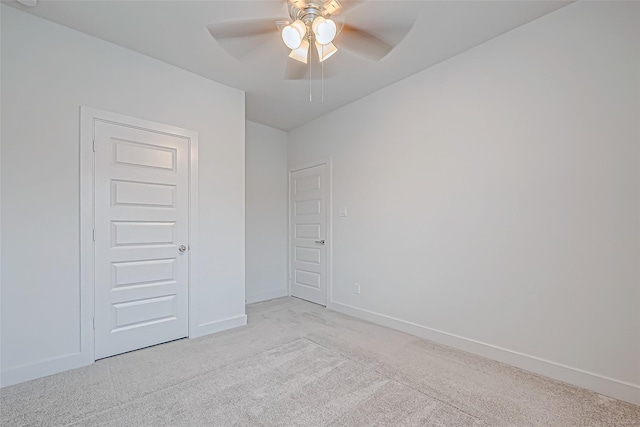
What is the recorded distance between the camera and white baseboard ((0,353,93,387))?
209cm

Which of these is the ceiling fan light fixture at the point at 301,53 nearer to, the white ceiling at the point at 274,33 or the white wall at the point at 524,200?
the white ceiling at the point at 274,33

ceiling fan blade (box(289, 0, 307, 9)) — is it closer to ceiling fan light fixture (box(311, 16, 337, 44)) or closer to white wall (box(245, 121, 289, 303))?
ceiling fan light fixture (box(311, 16, 337, 44))

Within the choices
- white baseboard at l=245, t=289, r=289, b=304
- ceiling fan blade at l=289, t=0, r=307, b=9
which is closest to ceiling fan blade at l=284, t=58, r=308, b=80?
ceiling fan blade at l=289, t=0, r=307, b=9

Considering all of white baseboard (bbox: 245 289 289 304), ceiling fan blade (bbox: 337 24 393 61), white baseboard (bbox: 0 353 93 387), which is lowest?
white baseboard (bbox: 245 289 289 304)

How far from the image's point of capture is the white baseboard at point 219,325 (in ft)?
9.99

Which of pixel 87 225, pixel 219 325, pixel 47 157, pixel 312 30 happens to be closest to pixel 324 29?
pixel 312 30

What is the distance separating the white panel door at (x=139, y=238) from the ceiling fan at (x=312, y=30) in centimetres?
133

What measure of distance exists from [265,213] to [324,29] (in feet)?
10.4

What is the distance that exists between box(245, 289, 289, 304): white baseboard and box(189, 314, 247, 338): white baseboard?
3.10ft

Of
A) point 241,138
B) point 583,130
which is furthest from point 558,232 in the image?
point 241,138

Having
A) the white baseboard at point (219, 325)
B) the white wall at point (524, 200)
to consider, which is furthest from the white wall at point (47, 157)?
the white wall at point (524, 200)

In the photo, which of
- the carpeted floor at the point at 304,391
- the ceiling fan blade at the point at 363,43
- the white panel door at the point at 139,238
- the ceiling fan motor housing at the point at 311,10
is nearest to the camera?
the carpeted floor at the point at 304,391

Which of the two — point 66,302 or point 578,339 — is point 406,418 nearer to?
point 578,339

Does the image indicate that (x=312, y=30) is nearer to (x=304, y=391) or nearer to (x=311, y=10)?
(x=311, y=10)
